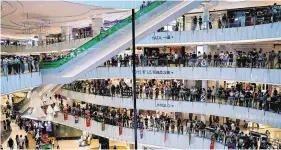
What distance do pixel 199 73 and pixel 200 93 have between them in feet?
4.00

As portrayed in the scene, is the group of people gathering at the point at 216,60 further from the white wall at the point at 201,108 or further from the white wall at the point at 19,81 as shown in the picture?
the white wall at the point at 19,81

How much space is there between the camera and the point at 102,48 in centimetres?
1211

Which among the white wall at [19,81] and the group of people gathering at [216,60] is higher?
the group of people gathering at [216,60]

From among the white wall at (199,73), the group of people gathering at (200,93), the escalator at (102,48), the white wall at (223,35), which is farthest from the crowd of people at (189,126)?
the escalator at (102,48)

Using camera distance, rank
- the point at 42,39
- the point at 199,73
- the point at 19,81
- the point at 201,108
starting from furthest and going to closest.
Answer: the point at 42,39 → the point at 199,73 → the point at 201,108 → the point at 19,81

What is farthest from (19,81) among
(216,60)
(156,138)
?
(216,60)

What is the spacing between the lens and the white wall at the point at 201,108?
43.3 feet

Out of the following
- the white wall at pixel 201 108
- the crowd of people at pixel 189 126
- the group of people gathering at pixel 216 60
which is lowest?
the crowd of people at pixel 189 126

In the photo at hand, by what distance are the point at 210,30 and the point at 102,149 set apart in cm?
1221

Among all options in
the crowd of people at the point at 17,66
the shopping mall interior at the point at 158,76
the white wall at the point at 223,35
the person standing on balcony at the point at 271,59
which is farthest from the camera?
the white wall at the point at 223,35

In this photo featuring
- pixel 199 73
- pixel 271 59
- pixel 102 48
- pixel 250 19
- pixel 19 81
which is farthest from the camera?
pixel 199 73

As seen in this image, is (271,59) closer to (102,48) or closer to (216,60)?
(216,60)

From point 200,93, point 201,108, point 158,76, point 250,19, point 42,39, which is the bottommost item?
point 201,108

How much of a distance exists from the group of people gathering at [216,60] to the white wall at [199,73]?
0.25 m
